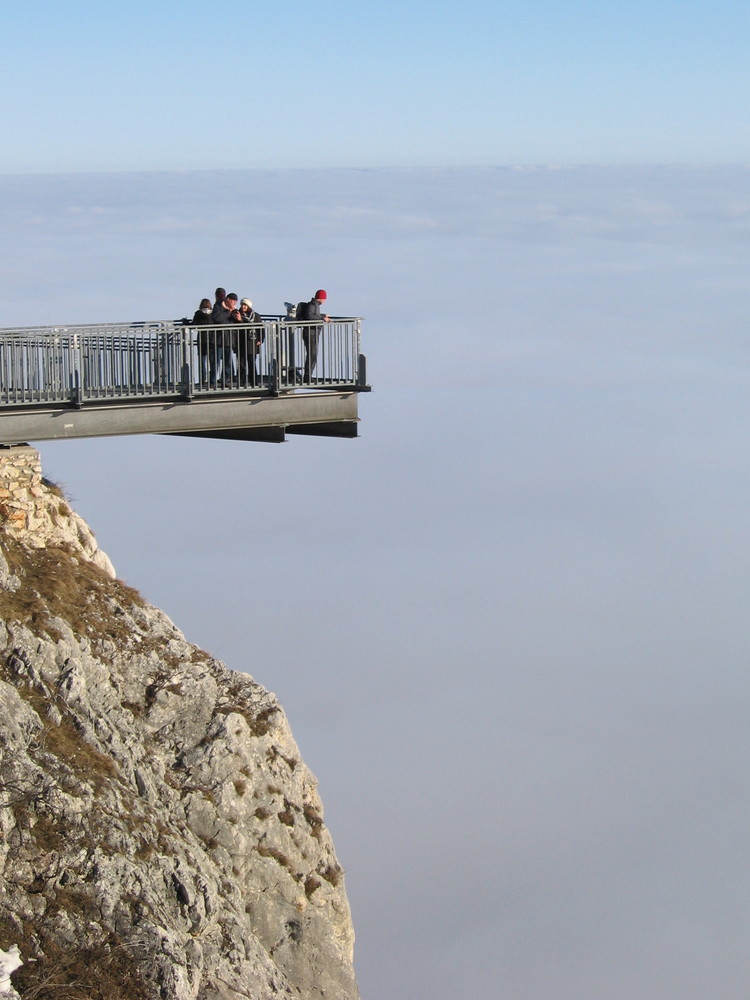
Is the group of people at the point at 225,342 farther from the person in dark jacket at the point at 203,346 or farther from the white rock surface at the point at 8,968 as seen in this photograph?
the white rock surface at the point at 8,968

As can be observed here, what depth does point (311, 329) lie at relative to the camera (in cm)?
2889

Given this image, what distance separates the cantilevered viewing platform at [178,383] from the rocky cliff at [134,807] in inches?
42.6

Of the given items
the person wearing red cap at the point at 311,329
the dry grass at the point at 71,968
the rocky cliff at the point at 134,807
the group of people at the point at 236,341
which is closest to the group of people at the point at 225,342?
the group of people at the point at 236,341

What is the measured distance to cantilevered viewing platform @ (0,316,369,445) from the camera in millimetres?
26312

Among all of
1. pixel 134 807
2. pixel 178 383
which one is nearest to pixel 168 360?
pixel 178 383

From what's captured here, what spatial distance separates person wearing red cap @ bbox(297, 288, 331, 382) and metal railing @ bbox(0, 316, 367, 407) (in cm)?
2

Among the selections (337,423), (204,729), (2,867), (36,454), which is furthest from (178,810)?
(337,423)

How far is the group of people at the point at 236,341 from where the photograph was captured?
28125 millimetres

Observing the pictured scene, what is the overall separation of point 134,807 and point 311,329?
10.2 metres

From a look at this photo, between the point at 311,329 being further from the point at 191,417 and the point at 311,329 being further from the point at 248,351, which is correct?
the point at 191,417

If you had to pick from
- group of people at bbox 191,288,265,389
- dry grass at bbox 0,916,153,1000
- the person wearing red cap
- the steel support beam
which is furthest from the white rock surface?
the person wearing red cap

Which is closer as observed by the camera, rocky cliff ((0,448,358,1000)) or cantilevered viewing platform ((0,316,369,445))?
rocky cliff ((0,448,358,1000))

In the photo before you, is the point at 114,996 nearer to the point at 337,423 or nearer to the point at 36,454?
the point at 36,454

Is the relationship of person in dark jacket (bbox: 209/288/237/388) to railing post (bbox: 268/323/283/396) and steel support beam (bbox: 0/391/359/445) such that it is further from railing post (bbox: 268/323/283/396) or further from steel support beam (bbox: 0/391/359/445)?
railing post (bbox: 268/323/283/396)
